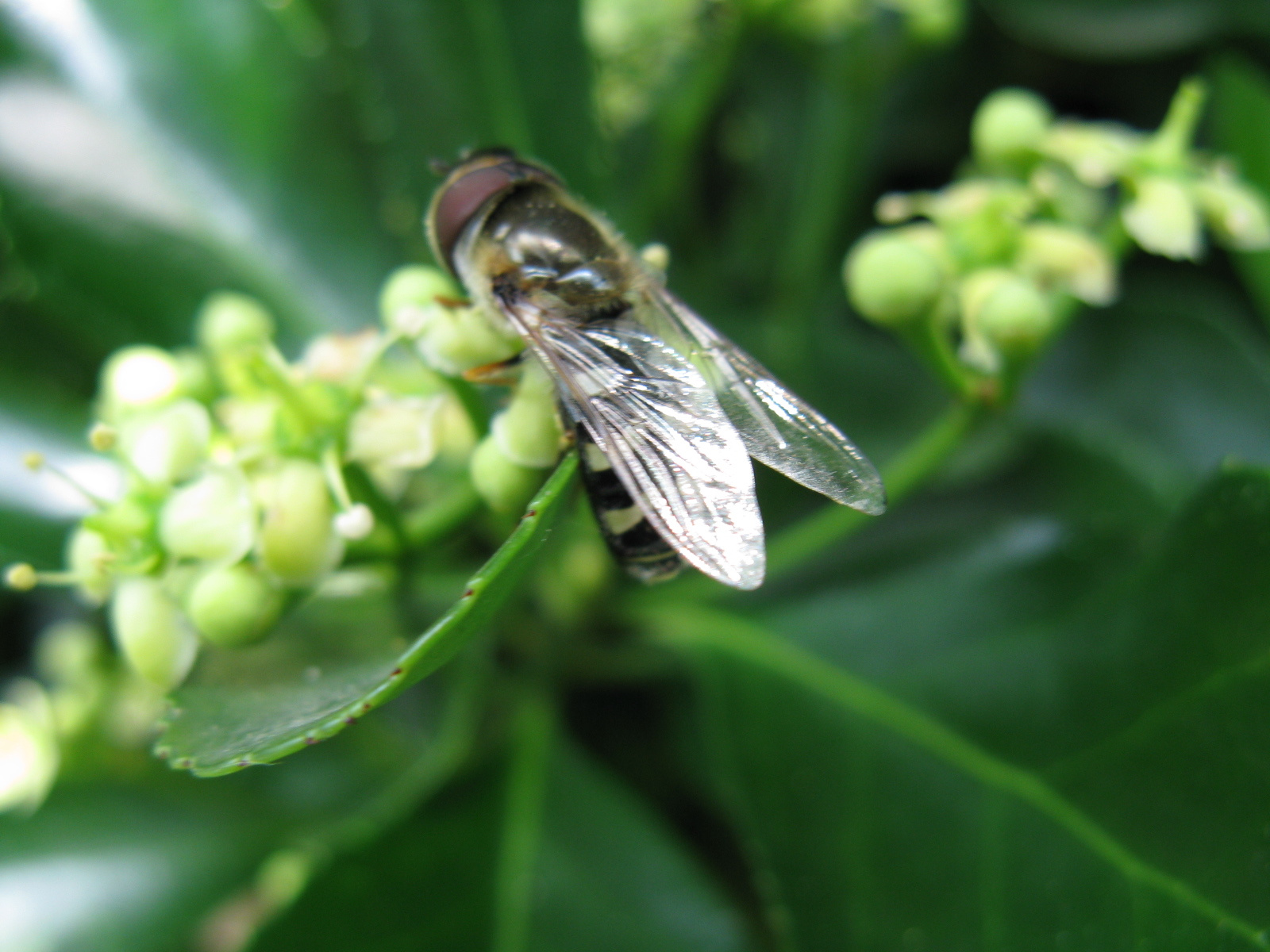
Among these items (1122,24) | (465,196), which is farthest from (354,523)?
(1122,24)

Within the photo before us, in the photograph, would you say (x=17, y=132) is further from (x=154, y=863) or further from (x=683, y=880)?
(x=683, y=880)

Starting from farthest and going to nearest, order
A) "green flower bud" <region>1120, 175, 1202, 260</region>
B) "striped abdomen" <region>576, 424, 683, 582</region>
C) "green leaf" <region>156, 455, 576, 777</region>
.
Answer: "green flower bud" <region>1120, 175, 1202, 260</region>
"striped abdomen" <region>576, 424, 683, 582</region>
"green leaf" <region>156, 455, 576, 777</region>

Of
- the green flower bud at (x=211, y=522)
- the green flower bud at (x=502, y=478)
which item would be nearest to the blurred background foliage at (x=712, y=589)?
the green flower bud at (x=211, y=522)

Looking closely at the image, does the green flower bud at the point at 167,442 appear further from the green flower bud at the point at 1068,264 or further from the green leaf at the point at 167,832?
the green flower bud at the point at 1068,264

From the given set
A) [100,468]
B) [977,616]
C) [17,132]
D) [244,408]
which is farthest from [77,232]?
[977,616]

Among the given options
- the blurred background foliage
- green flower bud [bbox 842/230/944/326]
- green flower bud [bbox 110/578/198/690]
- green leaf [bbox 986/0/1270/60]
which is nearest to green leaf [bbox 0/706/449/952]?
the blurred background foliage

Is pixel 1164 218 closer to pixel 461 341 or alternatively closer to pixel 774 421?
pixel 774 421

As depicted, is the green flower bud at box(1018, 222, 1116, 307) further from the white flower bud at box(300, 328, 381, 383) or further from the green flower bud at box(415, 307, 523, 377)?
the white flower bud at box(300, 328, 381, 383)
